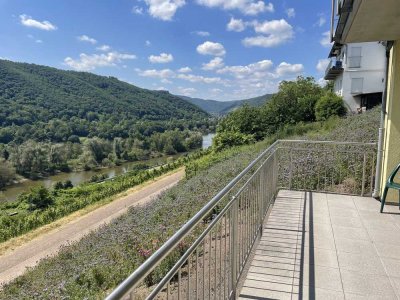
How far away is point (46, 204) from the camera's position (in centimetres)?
3394

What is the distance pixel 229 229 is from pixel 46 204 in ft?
117

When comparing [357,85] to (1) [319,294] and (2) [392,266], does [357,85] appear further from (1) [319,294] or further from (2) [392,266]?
(1) [319,294]

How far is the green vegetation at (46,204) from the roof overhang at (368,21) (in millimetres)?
21226

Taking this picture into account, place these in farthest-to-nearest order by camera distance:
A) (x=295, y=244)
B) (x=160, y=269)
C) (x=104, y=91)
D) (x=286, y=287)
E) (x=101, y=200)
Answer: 1. (x=104, y=91)
2. (x=101, y=200)
3. (x=160, y=269)
4. (x=295, y=244)
5. (x=286, y=287)

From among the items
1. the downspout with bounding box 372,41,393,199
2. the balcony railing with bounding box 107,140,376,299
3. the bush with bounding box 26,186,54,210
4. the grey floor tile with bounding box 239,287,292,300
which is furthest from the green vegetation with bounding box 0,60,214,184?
the grey floor tile with bounding box 239,287,292,300

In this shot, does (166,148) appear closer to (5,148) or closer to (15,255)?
(5,148)

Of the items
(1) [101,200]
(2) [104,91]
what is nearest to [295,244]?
(1) [101,200]

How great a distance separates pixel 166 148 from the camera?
284 ft

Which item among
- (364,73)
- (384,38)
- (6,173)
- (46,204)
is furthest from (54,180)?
(384,38)

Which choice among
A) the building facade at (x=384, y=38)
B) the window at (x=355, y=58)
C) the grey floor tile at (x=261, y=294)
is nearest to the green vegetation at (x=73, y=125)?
the window at (x=355, y=58)

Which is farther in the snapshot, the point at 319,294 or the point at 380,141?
the point at 380,141

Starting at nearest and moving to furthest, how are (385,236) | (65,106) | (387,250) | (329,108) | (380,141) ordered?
(387,250) < (385,236) < (380,141) < (329,108) < (65,106)

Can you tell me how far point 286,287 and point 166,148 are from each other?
84.0 meters

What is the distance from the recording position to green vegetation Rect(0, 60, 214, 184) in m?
65.3
